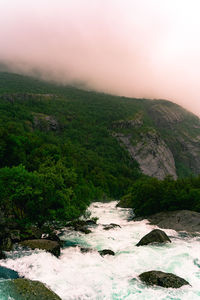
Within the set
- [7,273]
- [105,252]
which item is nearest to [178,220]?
[105,252]

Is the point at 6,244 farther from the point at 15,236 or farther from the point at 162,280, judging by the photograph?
the point at 162,280

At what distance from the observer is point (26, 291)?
642 inches

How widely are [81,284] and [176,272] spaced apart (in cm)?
1013

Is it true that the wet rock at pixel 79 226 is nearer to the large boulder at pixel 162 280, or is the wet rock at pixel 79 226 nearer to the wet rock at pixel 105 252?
the wet rock at pixel 105 252

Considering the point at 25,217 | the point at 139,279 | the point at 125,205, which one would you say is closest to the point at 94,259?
the point at 139,279

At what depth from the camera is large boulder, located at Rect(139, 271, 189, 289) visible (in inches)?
767

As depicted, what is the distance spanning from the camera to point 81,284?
63.2 ft

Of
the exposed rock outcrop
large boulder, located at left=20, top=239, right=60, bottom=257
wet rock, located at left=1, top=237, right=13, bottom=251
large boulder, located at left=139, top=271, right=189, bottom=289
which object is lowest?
the exposed rock outcrop

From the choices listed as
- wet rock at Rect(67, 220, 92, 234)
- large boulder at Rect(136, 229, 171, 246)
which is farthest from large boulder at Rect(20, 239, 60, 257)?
wet rock at Rect(67, 220, 92, 234)

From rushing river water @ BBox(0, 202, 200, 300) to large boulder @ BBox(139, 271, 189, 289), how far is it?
48 cm

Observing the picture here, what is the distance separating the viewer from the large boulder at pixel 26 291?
51.5 feet

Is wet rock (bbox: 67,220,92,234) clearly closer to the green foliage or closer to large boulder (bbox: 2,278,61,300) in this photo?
the green foliage

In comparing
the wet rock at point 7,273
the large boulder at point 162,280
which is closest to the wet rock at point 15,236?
the wet rock at point 7,273

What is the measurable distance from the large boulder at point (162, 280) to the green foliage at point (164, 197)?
40.0 m
